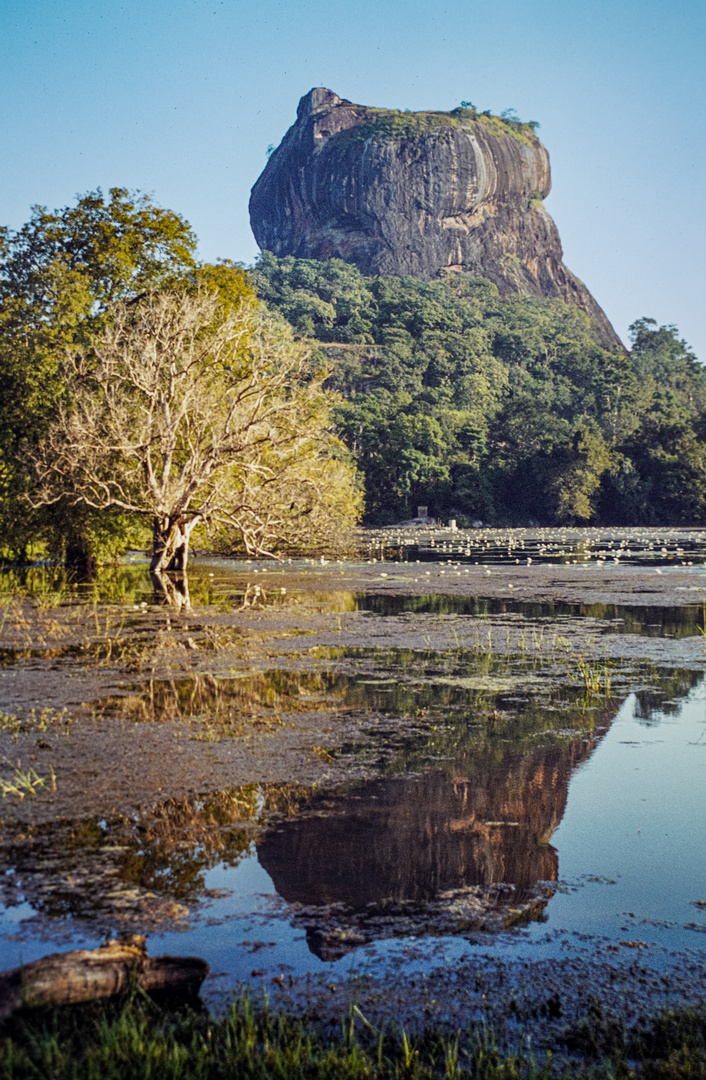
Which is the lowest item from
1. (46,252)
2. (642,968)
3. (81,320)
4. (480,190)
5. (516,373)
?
(642,968)

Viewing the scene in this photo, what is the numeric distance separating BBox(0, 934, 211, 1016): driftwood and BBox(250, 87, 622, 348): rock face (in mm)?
173067

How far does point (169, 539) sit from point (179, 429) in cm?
352

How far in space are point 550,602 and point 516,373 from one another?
10319 centimetres

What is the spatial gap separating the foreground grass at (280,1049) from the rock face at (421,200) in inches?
6824

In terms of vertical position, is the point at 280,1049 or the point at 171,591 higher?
the point at 171,591

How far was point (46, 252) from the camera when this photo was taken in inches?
1130

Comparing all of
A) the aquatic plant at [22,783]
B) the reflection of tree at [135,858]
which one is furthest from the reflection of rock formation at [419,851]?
the aquatic plant at [22,783]

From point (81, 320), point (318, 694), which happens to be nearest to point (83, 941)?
point (318, 694)

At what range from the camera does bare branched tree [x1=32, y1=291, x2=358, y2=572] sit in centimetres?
2195

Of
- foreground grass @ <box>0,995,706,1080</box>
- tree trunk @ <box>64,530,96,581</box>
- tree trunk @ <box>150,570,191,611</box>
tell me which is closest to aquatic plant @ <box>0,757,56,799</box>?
foreground grass @ <box>0,995,706,1080</box>

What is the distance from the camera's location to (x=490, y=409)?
102 m

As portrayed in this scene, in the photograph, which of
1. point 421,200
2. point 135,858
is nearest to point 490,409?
point 421,200

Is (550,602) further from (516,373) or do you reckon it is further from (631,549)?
(516,373)

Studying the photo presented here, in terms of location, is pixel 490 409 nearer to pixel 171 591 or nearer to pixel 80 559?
pixel 80 559
